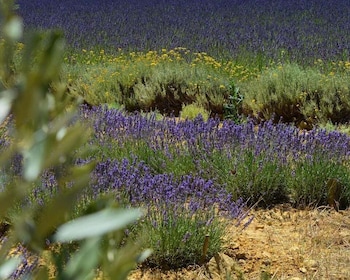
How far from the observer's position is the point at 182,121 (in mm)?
4223

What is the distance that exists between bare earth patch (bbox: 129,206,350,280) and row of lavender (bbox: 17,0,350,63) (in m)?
4.60

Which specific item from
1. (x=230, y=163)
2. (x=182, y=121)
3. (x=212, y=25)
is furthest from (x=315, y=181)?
(x=212, y=25)

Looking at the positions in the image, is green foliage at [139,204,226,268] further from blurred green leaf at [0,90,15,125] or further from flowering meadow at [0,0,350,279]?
blurred green leaf at [0,90,15,125]

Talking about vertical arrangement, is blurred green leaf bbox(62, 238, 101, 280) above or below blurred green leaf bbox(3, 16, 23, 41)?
below

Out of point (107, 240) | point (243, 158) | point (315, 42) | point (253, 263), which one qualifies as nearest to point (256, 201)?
point (243, 158)

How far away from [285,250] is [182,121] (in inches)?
71.1

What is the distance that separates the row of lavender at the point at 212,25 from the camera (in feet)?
26.5

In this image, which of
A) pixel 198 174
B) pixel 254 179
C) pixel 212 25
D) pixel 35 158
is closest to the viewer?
pixel 35 158

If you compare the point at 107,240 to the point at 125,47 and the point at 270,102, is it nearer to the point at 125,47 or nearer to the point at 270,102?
the point at 270,102

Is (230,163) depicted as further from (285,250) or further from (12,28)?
(12,28)

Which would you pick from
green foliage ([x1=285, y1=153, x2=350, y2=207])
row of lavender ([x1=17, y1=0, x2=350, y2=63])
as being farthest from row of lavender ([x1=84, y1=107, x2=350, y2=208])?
row of lavender ([x1=17, y1=0, x2=350, y2=63])

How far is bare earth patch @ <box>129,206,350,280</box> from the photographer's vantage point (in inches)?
93.7

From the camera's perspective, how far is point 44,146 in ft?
1.15

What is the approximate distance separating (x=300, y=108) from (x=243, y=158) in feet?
9.01
